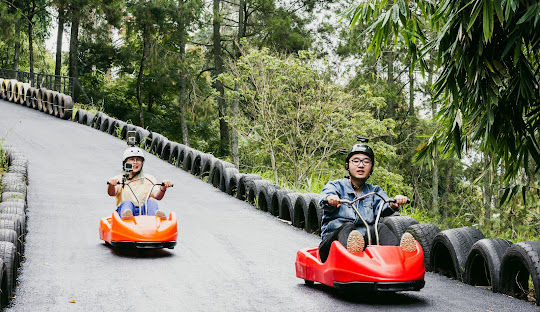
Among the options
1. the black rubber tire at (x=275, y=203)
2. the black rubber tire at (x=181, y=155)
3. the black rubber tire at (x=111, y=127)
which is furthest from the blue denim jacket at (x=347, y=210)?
the black rubber tire at (x=111, y=127)

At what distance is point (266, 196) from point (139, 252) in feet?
12.0

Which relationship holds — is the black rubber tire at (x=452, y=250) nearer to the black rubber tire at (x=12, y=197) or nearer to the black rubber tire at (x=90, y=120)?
the black rubber tire at (x=12, y=197)

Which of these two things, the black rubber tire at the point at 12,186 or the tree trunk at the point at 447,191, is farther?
→ the tree trunk at the point at 447,191

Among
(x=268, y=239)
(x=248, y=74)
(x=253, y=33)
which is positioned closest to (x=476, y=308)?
(x=268, y=239)

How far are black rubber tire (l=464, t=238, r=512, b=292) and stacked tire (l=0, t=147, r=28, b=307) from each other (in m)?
3.99

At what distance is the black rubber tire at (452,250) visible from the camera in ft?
19.6

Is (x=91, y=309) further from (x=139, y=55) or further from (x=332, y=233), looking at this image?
(x=139, y=55)

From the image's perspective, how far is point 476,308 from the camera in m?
4.85

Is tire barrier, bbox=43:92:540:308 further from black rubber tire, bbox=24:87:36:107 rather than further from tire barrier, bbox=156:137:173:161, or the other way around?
black rubber tire, bbox=24:87:36:107

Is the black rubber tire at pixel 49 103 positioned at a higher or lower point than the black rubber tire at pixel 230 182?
higher

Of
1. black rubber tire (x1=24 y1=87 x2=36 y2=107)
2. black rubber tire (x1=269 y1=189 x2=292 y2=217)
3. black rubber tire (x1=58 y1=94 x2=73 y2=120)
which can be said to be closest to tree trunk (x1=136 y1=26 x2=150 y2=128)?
black rubber tire (x1=24 y1=87 x2=36 y2=107)

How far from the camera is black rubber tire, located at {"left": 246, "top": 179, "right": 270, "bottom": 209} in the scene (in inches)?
431

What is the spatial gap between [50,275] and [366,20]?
370cm

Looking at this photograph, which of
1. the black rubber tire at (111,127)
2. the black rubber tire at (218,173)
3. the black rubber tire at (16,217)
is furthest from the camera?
the black rubber tire at (111,127)
